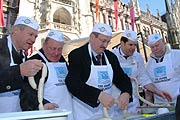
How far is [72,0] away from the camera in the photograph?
20.6m

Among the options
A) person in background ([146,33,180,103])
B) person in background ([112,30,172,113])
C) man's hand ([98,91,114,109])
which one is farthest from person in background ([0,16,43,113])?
person in background ([146,33,180,103])

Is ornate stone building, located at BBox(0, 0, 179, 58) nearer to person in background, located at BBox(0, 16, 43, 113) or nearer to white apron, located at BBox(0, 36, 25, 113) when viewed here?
person in background, located at BBox(0, 16, 43, 113)

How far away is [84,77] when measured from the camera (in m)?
2.47

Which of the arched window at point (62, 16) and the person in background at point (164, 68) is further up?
the arched window at point (62, 16)

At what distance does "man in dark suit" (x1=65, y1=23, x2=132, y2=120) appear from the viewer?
2.34 m

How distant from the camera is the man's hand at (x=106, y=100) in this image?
2.04m

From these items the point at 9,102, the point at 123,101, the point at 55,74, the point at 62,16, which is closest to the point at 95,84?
the point at 123,101

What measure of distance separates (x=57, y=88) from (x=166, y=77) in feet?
5.33

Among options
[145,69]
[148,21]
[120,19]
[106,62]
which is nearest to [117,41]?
[145,69]

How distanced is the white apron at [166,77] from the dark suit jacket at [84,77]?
88cm

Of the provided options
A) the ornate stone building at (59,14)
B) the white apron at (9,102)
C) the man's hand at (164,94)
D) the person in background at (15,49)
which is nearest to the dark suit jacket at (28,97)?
the person in background at (15,49)

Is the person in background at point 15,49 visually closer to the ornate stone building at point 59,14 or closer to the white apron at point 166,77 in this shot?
the white apron at point 166,77

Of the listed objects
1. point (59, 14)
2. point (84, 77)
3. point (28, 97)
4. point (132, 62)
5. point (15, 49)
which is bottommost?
point (28, 97)

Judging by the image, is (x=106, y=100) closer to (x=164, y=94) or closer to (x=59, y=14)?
(x=164, y=94)
